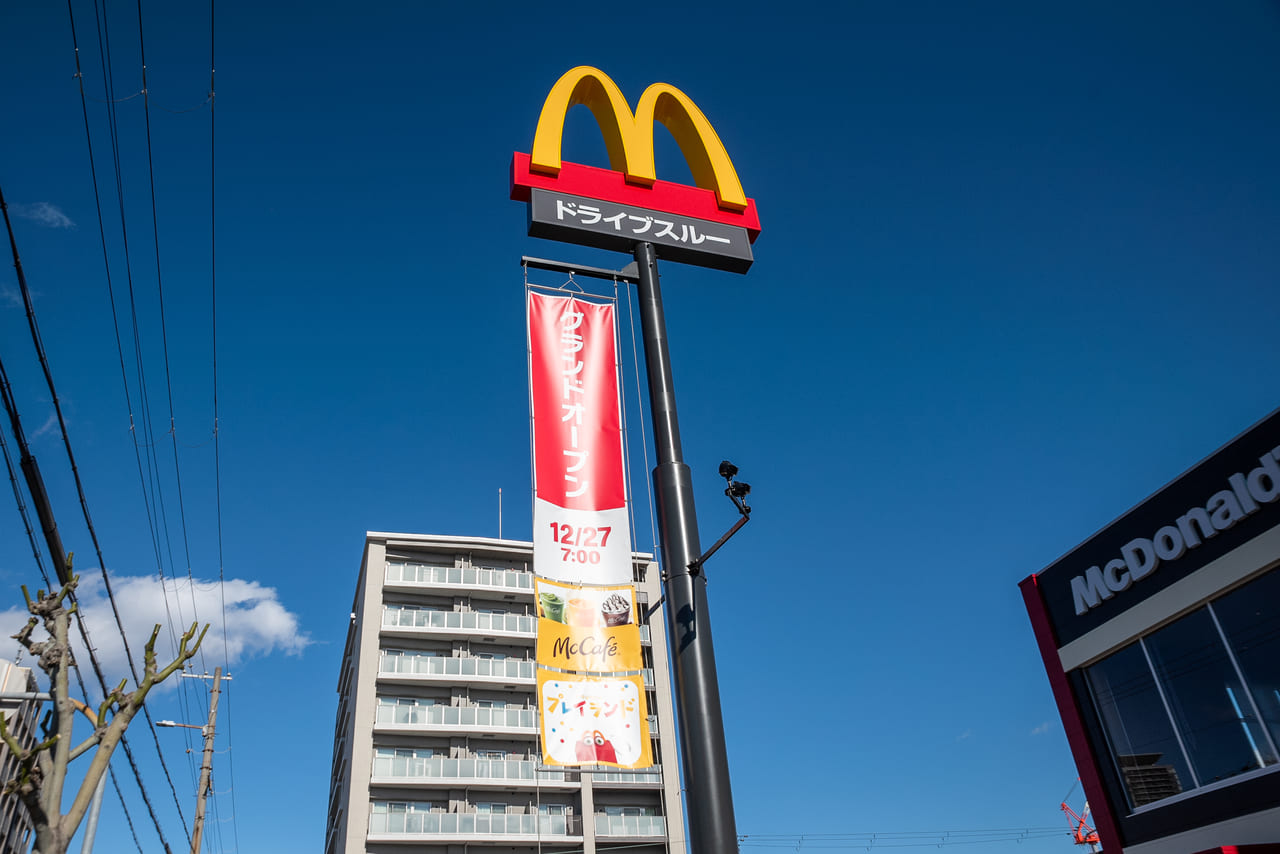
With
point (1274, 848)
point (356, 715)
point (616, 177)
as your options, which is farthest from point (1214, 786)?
point (356, 715)

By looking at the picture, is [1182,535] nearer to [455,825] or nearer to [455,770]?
[455,825]

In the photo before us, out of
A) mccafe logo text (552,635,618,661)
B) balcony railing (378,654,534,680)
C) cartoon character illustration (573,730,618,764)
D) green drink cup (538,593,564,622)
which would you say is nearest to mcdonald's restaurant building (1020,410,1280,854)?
cartoon character illustration (573,730,618,764)

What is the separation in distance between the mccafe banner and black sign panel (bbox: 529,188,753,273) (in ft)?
2.67

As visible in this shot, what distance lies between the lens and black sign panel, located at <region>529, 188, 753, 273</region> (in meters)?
9.32

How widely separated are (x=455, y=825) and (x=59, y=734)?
3182 centimetres

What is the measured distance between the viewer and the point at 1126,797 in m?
14.7

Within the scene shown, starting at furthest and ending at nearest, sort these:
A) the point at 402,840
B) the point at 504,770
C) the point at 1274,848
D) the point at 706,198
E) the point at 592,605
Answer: the point at 504,770 < the point at 402,840 < the point at 1274,848 < the point at 706,198 < the point at 592,605

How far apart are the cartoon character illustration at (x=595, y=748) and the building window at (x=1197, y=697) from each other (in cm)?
1093

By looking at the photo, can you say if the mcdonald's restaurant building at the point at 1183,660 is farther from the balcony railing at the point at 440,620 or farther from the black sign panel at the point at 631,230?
the balcony railing at the point at 440,620

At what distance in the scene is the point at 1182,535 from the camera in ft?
45.4

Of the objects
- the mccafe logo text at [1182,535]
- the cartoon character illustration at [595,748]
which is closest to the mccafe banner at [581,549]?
the cartoon character illustration at [595,748]

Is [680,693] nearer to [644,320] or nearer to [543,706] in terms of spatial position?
[543,706]

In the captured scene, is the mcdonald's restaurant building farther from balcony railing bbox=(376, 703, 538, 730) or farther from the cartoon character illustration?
balcony railing bbox=(376, 703, 538, 730)

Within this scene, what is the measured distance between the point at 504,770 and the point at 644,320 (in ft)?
117
